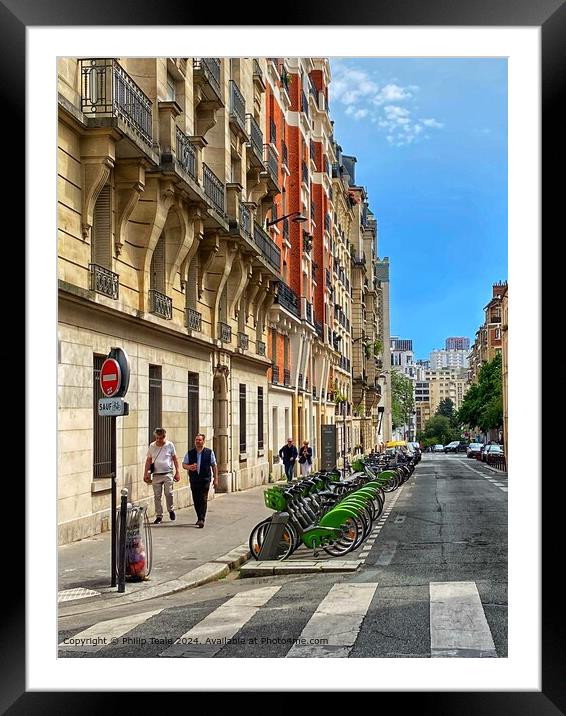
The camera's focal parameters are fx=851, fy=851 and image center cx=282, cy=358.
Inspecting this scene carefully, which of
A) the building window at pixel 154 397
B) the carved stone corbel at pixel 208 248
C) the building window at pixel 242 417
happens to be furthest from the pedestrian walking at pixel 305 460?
the carved stone corbel at pixel 208 248

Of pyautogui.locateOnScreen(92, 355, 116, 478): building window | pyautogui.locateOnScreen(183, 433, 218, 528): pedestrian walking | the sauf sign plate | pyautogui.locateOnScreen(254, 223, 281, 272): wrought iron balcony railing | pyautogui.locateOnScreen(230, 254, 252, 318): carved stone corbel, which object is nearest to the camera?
the sauf sign plate

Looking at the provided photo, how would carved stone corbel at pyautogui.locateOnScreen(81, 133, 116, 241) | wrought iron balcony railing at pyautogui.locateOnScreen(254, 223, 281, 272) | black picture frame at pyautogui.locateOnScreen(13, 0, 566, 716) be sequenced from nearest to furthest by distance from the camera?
black picture frame at pyautogui.locateOnScreen(13, 0, 566, 716) → carved stone corbel at pyautogui.locateOnScreen(81, 133, 116, 241) → wrought iron balcony railing at pyautogui.locateOnScreen(254, 223, 281, 272)

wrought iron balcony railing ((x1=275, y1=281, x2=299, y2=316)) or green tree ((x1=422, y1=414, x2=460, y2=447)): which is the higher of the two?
wrought iron balcony railing ((x1=275, y1=281, x2=299, y2=316))

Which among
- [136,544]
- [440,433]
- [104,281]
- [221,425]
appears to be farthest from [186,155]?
[440,433]

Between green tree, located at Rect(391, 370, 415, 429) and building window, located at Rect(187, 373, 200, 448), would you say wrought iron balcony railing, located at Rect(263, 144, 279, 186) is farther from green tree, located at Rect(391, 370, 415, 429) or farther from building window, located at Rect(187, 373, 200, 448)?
green tree, located at Rect(391, 370, 415, 429)

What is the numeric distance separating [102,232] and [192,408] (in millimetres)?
4503

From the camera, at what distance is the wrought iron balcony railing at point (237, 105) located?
1878 centimetres

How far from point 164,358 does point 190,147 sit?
4.31 m

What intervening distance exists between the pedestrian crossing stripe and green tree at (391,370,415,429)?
6888 centimetres

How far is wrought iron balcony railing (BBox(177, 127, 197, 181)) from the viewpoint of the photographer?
14.9 metres

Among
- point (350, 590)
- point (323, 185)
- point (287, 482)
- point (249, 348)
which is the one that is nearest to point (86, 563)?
point (350, 590)

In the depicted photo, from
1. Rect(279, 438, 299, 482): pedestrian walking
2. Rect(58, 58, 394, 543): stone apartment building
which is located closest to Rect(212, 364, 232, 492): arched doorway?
Rect(58, 58, 394, 543): stone apartment building

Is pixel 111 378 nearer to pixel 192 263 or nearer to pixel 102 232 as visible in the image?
pixel 102 232

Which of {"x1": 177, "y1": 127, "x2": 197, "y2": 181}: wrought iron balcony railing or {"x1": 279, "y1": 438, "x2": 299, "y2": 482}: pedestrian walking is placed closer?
{"x1": 279, "y1": 438, "x2": 299, "y2": 482}: pedestrian walking
